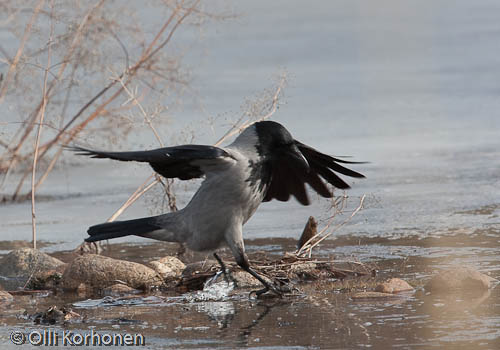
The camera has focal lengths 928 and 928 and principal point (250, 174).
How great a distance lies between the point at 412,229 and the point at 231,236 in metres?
Answer: 2.45

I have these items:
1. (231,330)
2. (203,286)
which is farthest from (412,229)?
(231,330)

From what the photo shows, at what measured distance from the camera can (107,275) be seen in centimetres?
669

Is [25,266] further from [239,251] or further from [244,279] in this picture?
[239,251]

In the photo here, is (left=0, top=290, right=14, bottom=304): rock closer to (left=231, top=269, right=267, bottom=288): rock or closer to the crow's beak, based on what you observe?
(left=231, top=269, right=267, bottom=288): rock

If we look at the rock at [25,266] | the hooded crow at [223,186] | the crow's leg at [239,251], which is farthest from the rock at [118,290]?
the crow's leg at [239,251]

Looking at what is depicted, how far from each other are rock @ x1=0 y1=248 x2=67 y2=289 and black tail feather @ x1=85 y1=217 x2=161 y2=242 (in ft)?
2.92

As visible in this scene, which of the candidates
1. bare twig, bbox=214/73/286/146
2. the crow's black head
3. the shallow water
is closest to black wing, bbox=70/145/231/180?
the crow's black head

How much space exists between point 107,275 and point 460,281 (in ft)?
8.28

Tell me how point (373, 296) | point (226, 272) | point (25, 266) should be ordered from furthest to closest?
point (25, 266) → point (226, 272) → point (373, 296)

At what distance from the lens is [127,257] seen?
771 cm

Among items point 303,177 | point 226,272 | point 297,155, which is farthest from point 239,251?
point 303,177

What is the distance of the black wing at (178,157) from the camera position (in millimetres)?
5473

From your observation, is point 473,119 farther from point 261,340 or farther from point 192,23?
point 261,340

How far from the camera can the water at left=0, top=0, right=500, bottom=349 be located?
5.01m
